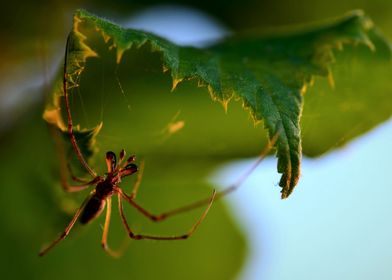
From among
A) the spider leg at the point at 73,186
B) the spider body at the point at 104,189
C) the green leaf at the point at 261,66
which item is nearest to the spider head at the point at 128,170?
Result: the spider body at the point at 104,189

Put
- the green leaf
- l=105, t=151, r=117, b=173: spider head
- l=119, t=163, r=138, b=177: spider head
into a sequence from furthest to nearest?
1. l=119, t=163, r=138, b=177: spider head
2. l=105, t=151, r=117, b=173: spider head
3. the green leaf

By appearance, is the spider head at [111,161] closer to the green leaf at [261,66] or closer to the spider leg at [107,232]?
the spider leg at [107,232]

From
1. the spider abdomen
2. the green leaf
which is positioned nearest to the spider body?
the spider abdomen

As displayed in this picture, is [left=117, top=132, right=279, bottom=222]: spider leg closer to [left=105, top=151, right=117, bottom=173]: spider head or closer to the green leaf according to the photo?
[left=105, top=151, right=117, bottom=173]: spider head

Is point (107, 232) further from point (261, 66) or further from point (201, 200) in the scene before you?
point (261, 66)

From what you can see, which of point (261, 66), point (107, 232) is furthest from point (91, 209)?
point (261, 66)

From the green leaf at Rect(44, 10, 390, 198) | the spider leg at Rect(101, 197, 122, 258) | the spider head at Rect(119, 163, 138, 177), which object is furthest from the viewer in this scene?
the spider leg at Rect(101, 197, 122, 258)

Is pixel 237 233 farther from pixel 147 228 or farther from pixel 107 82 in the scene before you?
pixel 107 82
